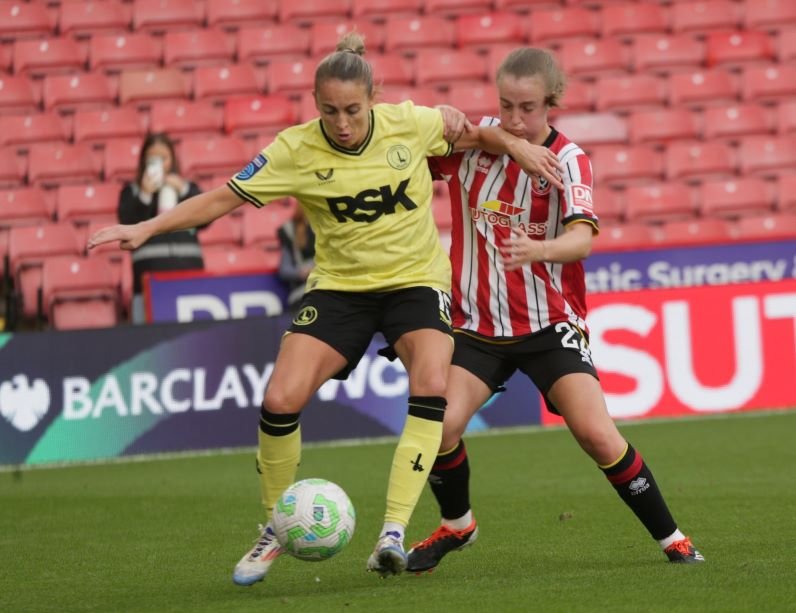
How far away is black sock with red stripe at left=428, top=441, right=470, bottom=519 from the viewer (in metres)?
5.93

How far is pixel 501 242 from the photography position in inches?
228

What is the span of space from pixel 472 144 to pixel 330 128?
60 cm

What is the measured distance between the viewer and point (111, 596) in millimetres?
5395

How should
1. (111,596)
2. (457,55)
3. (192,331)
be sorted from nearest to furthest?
(111,596) → (192,331) → (457,55)

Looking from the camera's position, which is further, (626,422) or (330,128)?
(626,422)

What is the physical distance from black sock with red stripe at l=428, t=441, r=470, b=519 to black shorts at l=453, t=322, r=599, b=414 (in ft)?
1.04

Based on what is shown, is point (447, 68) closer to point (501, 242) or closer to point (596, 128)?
point (596, 128)

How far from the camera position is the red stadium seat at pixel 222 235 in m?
13.8

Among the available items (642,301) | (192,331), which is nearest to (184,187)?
(192,331)

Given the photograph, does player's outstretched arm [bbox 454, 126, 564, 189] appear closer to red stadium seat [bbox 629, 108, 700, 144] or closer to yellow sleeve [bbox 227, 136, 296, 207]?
yellow sleeve [bbox 227, 136, 296, 207]

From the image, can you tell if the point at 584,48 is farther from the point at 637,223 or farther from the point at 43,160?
the point at 43,160

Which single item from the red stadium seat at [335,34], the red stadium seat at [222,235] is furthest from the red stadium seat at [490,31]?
the red stadium seat at [222,235]

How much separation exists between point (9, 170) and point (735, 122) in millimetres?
7289

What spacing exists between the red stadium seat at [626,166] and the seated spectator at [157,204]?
470cm
